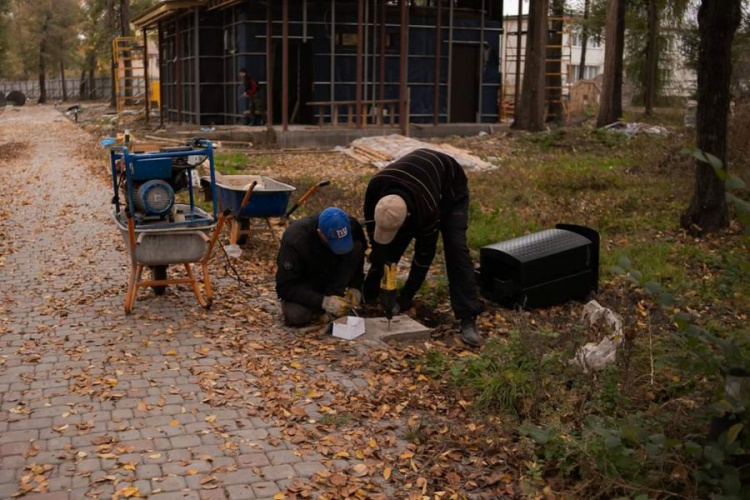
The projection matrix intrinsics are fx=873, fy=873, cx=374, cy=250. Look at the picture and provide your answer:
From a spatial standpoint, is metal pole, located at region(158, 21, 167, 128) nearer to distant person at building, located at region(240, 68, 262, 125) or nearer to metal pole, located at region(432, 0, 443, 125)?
distant person at building, located at region(240, 68, 262, 125)

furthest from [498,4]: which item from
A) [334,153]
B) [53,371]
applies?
[53,371]

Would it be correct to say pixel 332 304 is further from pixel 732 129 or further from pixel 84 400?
pixel 732 129

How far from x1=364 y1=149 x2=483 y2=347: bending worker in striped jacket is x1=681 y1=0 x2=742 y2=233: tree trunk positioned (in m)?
4.35

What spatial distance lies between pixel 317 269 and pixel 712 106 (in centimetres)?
576

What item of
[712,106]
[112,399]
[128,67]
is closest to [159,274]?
[112,399]

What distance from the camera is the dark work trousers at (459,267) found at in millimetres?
7242

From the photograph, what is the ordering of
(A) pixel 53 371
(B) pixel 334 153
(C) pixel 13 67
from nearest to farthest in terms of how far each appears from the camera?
(A) pixel 53 371
(B) pixel 334 153
(C) pixel 13 67

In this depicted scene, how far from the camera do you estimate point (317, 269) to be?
7430mm

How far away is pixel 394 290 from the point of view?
7.06 metres

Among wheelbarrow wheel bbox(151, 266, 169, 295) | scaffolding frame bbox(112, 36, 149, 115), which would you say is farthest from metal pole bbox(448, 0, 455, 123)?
wheelbarrow wheel bbox(151, 266, 169, 295)

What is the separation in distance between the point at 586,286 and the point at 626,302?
91cm

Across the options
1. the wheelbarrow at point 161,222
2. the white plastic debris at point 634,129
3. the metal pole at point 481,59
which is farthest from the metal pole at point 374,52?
the wheelbarrow at point 161,222

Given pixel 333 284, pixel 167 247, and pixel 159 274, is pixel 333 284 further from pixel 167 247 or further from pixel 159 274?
pixel 159 274

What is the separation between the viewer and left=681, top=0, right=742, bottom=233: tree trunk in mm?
10164
